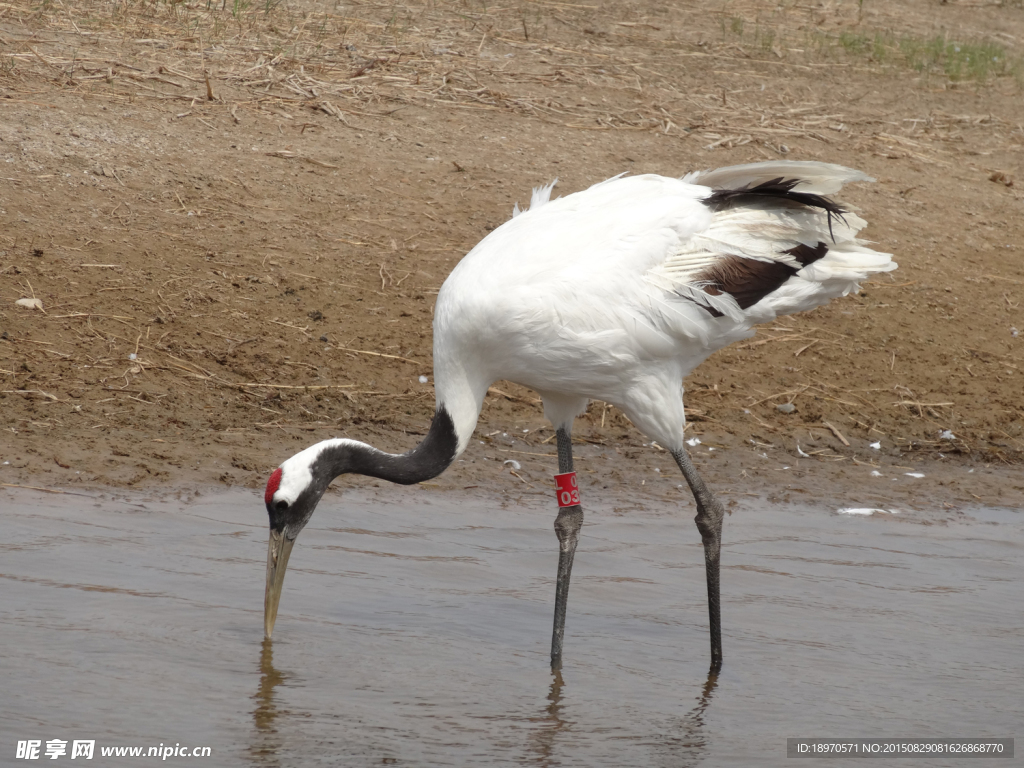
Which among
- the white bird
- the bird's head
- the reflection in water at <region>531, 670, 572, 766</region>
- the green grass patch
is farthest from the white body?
the green grass patch

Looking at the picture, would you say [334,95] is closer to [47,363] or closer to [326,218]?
[326,218]

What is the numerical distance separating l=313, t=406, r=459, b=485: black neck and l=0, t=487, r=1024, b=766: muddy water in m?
0.49

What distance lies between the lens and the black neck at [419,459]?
4.59 metres

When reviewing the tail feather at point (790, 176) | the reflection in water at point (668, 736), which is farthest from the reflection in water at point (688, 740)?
the tail feather at point (790, 176)

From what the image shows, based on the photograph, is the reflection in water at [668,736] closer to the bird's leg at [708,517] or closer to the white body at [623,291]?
the bird's leg at [708,517]

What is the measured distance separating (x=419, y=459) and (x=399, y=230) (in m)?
3.40

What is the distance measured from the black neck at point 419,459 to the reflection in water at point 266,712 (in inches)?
25.0

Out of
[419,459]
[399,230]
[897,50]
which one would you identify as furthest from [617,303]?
[897,50]

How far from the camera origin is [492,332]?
438 centimetres

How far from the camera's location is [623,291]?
14.7 feet

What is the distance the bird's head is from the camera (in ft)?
14.3

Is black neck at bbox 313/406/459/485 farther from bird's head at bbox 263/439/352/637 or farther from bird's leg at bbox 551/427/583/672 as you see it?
bird's leg at bbox 551/427/583/672

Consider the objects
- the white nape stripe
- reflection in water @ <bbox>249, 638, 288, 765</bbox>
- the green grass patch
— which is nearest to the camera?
reflection in water @ <bbox>249, 638, 288, 765</bbox>

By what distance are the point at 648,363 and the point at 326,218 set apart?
3.61 metres
